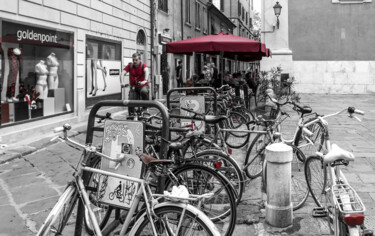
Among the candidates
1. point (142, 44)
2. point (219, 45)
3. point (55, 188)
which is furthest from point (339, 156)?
point (142, 44)

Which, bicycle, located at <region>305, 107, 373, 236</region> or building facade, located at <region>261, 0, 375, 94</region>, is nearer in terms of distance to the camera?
bicycle, located at <region>305, 107, 373, 236</region>

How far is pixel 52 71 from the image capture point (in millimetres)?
9711

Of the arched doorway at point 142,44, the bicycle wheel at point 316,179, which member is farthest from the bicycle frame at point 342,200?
the arched doorway at point 142,44

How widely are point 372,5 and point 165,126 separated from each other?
69.7 ft

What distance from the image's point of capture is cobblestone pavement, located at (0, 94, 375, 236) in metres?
3.81

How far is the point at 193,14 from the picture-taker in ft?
82.8

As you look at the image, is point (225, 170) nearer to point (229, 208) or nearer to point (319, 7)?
point (229, 208)

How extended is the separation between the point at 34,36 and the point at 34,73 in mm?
792

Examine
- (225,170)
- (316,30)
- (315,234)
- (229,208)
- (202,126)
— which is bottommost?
(315,234)

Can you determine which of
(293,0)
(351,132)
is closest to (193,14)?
(293,0)

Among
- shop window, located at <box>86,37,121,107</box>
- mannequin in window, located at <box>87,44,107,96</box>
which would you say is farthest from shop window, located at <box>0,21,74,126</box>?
mannequin in window, located at <box>87,44,107,96</box>

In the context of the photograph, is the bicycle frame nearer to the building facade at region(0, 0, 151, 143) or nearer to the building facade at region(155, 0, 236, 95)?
the building facade at region(0, 0, 151, 143)

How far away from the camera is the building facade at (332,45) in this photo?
20734 millimetres

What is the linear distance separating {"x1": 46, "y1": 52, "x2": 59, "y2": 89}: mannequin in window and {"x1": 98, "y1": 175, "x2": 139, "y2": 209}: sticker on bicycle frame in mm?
7024
